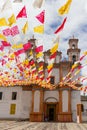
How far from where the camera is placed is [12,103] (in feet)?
113

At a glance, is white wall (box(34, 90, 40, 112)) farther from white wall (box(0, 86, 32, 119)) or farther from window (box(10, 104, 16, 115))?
window (box(10, 104, 16, 115))

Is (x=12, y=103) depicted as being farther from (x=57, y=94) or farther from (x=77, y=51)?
(x=77, y=51)

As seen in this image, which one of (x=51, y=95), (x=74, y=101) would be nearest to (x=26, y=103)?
(x=51, y=95)

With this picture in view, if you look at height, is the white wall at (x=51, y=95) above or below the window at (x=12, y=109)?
above

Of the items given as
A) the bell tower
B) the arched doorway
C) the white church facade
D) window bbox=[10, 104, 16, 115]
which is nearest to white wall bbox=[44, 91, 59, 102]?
the white church facade

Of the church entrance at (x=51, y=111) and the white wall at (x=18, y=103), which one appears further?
the church entrance at (x=51, y=111)

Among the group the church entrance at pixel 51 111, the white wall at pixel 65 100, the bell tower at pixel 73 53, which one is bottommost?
the church entrance at pixel 51 111

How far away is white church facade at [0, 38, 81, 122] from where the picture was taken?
33031 mm

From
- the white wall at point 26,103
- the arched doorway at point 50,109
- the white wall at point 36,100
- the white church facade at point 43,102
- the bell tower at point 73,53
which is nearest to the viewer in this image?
the white church facade at point 43,102

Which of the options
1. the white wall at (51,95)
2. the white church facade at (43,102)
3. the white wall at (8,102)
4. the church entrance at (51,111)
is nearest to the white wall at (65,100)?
the white church facade at (43,102)

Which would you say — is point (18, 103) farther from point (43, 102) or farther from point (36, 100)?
point (43, 102)

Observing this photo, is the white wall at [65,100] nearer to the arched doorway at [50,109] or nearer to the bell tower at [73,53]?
the arched doorway at [50,109]

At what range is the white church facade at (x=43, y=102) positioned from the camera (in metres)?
33.0

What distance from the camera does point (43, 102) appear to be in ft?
112
